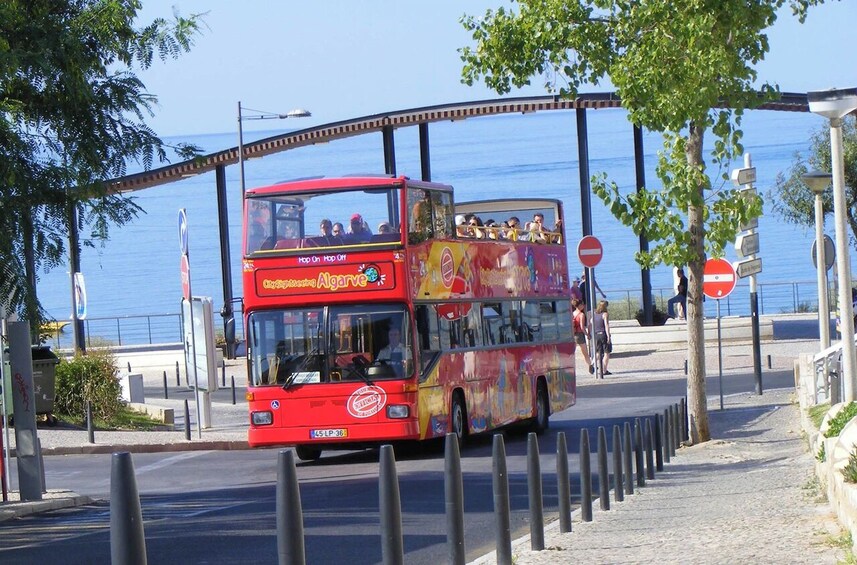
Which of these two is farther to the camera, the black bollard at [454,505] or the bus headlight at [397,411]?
the bus headlight at [397,411]

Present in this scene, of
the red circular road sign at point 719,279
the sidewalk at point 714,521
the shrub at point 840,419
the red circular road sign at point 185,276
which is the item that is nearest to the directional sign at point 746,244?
the red circular road sign at point 719,279

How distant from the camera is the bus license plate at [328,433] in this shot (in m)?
19.9

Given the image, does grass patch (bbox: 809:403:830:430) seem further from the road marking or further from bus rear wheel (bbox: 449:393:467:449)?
the road marking

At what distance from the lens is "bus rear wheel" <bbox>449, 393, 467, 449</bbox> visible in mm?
21406

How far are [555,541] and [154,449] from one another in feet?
45.9

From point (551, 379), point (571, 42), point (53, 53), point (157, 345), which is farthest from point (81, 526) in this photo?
point (157, 345)

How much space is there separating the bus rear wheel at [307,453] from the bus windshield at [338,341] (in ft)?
6.54

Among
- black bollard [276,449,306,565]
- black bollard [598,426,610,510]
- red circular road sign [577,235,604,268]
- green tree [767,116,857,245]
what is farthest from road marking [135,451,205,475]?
green tree [767,116,857,245]

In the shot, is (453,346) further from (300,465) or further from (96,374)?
(96,374)

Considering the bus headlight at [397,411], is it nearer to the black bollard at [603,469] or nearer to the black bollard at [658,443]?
the black bollard at [658,443]

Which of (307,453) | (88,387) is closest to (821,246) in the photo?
(307,453)

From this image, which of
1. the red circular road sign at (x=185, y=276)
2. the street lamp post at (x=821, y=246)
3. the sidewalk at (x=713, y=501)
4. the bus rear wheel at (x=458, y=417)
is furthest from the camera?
the red circular road sign at (x=185, y=276)

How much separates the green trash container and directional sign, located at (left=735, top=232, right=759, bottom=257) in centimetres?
1261

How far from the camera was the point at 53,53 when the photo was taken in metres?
14.2
